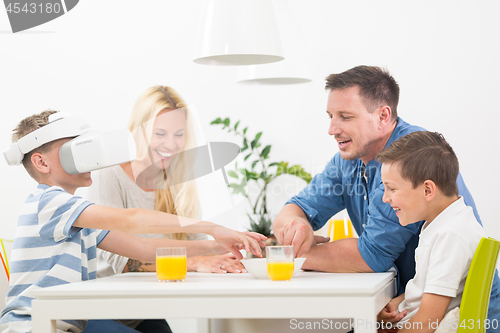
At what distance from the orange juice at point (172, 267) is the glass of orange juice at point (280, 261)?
7.1 inches

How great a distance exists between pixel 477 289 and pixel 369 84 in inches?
31.1

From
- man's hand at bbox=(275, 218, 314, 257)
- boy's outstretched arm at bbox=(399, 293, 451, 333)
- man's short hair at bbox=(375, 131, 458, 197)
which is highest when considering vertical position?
man's short hair at bbox=(375, 131, 458, 197)

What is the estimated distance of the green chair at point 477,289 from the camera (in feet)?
3.19

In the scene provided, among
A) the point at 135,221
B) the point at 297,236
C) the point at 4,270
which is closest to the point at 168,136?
the point at 135,221

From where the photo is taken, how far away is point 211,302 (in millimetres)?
858

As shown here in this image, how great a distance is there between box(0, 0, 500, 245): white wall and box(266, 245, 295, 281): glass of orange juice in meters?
1.80

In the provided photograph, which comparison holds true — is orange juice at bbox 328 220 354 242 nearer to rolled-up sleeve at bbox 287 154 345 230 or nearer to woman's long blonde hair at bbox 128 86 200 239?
rolled-up sleeve at bbox 287 154 345 230

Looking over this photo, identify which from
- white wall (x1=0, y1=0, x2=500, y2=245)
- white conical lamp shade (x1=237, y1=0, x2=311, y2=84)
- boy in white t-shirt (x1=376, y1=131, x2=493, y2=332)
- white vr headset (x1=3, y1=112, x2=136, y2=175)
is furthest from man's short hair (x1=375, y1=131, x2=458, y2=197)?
white wall (x1=0, y1=0, x2=500, y2=245)

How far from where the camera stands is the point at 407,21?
275 cm

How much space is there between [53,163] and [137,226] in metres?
0.30

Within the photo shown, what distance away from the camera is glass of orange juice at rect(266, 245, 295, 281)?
3.22 ft

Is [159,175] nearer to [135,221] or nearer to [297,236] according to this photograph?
[135,221]

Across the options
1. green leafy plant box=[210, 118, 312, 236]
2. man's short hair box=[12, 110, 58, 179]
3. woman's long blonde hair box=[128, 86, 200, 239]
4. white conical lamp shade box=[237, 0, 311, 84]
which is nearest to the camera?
woman's long blonde hair box=[128, 86, 200, 239]

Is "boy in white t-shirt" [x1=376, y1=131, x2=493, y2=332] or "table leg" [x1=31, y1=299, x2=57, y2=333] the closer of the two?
"table leg" [x1=31, y1=299, x2=57, y2=333]
